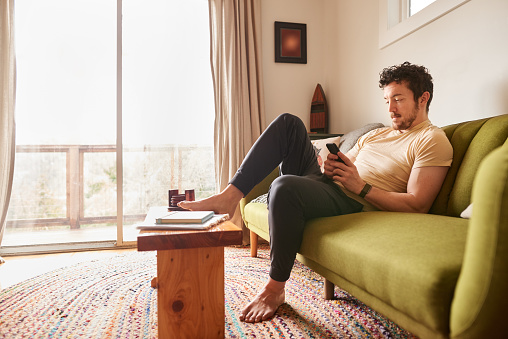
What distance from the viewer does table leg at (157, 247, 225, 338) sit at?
45.8 inches

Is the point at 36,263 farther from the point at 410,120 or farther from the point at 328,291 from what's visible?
the point at 410,120

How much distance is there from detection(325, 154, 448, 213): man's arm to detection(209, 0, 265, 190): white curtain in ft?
5.24

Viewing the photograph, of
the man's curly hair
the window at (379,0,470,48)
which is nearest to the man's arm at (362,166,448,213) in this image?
the man's curly hair

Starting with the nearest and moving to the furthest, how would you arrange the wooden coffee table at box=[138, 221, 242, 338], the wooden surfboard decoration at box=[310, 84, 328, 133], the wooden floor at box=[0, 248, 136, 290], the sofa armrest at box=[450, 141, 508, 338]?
the sofa armrest at box=[450, 141, 508, 338] → the wooden coffee table at box=[138, 221, 242, 338] → the wooden floor at box=[0, 248, 136, 290] → the wooden surfboard decoration at box=[310, 84, 328, 133]

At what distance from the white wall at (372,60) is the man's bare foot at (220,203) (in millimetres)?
1288

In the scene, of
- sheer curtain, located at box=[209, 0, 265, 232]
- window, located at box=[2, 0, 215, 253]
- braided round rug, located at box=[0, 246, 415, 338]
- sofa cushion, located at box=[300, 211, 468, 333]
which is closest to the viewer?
sofa cushion, located at box=[300, 211, 468, 333]

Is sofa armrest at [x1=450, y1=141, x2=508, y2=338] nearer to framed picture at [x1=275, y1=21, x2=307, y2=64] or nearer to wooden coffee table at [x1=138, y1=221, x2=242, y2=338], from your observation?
wooden coffee table at [x1=138, y1=221, x2=242, y2=338]

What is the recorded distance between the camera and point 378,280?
894mm

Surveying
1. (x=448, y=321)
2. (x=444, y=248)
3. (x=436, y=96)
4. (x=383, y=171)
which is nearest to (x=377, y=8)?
(x=436, y=96)

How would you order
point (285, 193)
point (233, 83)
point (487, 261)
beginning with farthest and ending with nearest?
point (233, 83), point (285, 193), point (487, 261)

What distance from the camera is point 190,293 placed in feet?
3.91

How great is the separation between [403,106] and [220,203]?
97cm

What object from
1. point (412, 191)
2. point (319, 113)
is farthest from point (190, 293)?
point (319, 113)

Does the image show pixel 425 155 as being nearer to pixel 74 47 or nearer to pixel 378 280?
pixel 378 280
